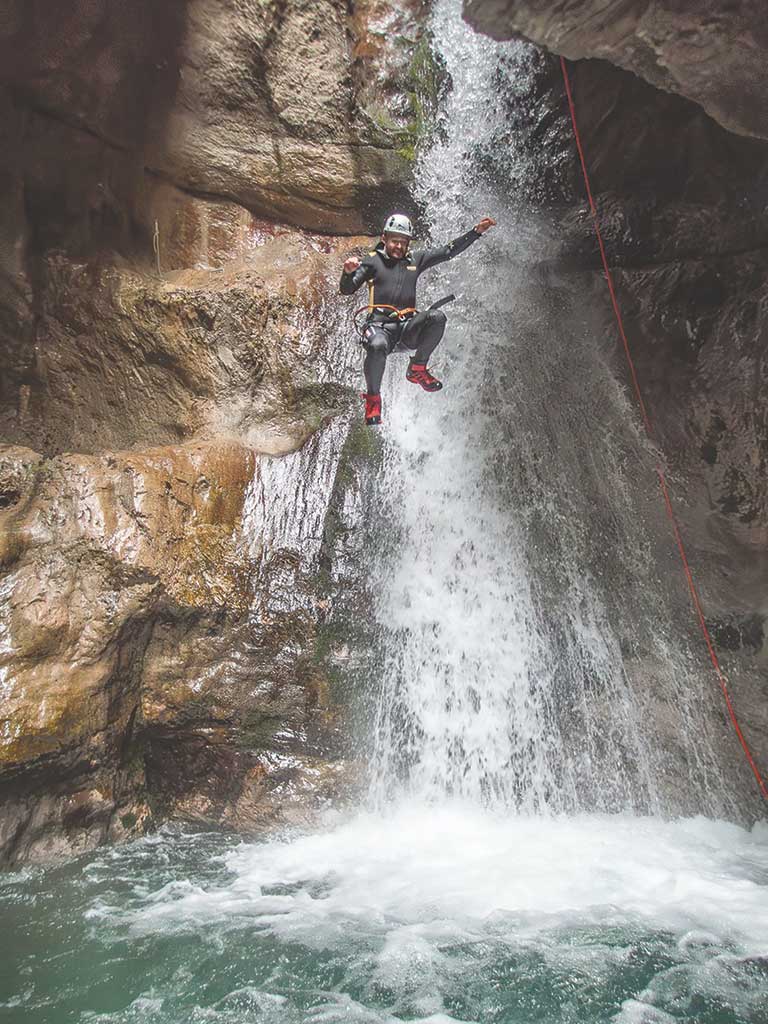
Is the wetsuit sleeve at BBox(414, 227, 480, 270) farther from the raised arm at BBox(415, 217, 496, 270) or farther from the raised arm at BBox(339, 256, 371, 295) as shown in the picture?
the raised arm at BBox(339, 256, 371, 295)

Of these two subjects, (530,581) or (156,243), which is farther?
(156,243)

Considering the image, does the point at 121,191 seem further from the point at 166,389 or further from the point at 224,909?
the point at 224,909

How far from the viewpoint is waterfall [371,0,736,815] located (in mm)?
5676

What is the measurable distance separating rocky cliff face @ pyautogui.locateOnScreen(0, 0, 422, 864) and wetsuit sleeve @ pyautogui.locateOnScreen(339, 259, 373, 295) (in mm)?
1494

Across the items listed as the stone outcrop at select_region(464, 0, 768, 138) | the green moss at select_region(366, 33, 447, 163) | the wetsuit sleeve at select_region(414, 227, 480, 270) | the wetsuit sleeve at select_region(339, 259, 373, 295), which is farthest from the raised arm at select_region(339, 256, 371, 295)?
the green moss at select_region(366, 33, 447, 163)

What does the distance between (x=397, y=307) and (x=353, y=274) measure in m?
0.55

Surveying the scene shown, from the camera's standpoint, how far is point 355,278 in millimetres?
5785

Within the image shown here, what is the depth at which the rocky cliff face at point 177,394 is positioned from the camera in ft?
17.2

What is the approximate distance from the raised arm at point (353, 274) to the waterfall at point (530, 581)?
1.77 meters

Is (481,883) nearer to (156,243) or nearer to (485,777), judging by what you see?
(485,777)

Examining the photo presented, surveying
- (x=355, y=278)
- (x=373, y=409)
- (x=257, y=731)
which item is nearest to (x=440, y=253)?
(x=355, y=278)

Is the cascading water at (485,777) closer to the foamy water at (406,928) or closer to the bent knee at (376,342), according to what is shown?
the foamy water at (406,928)

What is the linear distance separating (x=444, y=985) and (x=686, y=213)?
726 cm

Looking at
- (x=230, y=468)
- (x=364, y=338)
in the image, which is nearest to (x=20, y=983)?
(x=230, y=468)
